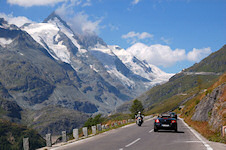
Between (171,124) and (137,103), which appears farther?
(137,103)

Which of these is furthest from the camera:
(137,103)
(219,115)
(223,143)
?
(137,103)

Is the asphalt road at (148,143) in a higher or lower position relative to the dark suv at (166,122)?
lower

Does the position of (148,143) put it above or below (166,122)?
below

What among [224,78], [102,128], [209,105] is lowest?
[102,128]

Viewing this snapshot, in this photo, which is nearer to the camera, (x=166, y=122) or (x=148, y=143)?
(x=148, y=143)

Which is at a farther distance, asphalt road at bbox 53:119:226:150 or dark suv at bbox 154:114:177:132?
dark suv at bbox 154:114:177:132

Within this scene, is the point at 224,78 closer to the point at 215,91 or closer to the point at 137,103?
the point at 215,91

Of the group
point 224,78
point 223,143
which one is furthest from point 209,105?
point 223,143

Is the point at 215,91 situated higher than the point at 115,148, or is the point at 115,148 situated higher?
the point at 215,91

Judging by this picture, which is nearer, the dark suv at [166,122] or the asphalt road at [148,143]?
the asphalt road at [148,143]

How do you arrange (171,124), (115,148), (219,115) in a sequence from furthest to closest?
1. (171,124)
2. (219,115)
3. (115,148)

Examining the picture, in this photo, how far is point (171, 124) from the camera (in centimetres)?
2930

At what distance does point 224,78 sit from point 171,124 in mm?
14796

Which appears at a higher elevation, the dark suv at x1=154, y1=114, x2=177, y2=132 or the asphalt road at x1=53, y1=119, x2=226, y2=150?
the dark suv at x1=154, y1=114, x2=177, y2=132
